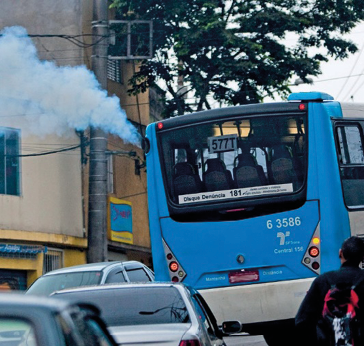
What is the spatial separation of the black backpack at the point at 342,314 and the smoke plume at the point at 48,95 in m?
19.7

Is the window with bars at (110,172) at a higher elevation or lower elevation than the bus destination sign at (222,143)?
higher

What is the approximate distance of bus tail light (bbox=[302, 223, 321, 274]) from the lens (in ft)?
41.0

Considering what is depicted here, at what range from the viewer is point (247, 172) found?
13039 mm

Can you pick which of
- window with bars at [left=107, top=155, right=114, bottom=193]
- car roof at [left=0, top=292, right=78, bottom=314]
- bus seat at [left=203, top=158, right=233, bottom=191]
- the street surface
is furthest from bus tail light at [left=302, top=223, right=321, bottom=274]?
window with bars at [left=107, top=155, right=114, bottom=193]

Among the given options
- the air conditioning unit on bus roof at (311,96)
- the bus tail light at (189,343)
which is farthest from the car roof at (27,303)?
the air conditioning unit on bus roof at (311,96)

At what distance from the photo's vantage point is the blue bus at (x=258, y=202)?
41.5 ft

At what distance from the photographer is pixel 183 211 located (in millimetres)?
13195

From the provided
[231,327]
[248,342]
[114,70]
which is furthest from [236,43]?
[231,327]

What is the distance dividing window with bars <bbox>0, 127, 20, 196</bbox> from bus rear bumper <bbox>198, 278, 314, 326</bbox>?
50.6 ft

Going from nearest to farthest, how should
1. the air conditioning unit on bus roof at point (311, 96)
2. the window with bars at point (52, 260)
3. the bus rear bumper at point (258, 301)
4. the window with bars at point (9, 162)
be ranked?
1. the bus rear bumper at point (258, 301)
2. the air conditioning unit on bus roof at point (311, 96)
3. the window with bars at point (9, 162)
4. the window with bars at point (52, 260)

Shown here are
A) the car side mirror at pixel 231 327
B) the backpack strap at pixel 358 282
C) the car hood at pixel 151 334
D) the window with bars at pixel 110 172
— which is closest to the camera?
the backpack strap at pixel 358 282

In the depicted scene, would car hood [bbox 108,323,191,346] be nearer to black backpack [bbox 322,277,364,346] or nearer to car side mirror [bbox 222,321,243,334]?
black backpack [bbox 322,277,364,346]

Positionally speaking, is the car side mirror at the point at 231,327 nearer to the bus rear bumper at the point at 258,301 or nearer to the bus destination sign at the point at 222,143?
the bus rear bumper at the point at 258,301

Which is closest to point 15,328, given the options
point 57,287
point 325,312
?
point 325,312
